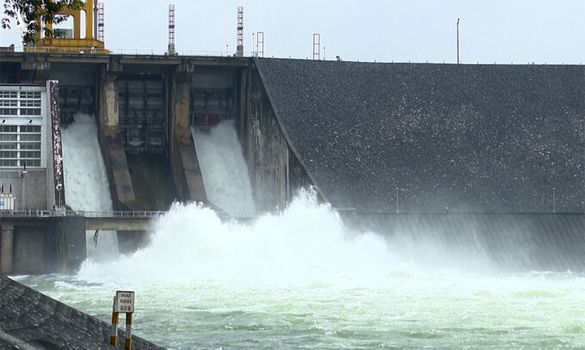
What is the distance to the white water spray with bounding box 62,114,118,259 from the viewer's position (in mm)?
61969

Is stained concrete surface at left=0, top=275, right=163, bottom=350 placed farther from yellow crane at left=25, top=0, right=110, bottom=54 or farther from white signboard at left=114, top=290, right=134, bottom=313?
yellow crane at left=25, top=0, right=110, bottom=54

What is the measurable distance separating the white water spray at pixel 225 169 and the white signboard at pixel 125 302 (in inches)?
1566

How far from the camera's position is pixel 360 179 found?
6134 cm

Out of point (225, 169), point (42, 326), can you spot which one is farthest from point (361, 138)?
point (42, 326)

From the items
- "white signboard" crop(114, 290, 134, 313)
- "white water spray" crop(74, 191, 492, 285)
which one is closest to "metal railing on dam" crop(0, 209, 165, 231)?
"white water spray" crop(74, 191, 492, 285)

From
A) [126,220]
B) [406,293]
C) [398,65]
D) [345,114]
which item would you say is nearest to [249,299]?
[406,293]

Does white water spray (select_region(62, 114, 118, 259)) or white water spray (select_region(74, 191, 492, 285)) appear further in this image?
white water spray (select_region(62, 114, 118, 259))

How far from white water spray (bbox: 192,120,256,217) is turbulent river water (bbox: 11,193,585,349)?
16.4 feet

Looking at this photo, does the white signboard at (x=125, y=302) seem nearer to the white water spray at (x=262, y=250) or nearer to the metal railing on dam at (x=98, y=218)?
the white water spray at (x=262, y=250)

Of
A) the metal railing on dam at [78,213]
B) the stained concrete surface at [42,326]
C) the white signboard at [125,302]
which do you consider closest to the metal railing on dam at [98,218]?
the metal railing on dam at [78,213]

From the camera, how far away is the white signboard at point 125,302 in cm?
2272

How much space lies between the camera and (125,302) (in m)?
22.7

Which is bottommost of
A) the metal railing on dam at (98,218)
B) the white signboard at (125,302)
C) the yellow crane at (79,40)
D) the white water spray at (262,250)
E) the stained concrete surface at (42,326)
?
the white water spray at (262,250)

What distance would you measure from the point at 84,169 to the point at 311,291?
65.1 feet
